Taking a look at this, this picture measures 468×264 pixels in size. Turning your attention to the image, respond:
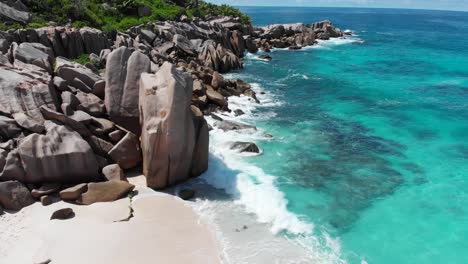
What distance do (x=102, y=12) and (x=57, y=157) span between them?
39.1m

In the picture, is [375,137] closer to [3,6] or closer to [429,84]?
[429,84]

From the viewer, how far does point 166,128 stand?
17812mm

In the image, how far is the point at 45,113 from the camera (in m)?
19.0

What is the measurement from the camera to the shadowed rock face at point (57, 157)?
1686cm

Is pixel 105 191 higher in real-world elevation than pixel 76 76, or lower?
lower

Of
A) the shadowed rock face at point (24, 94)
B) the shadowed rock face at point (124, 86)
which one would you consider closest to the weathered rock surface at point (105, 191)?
the shadowed rock face at point (124, 86)

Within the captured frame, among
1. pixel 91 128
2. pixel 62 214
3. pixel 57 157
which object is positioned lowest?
pixel 62 214

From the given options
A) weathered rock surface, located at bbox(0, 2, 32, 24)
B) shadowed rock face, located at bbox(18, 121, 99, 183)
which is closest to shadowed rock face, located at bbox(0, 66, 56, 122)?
shadowed rock face, located at bbox(18, 121, 99, 183)

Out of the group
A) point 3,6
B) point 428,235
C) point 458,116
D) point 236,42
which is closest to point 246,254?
point 428,235

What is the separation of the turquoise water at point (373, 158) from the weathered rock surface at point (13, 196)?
1127 cm

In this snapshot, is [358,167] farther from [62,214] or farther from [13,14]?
[13,14]

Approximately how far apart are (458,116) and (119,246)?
101 feet

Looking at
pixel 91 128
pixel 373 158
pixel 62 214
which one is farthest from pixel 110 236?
pixel 373 158

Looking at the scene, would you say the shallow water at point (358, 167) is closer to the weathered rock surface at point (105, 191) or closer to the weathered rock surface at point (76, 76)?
the weathered rock surface at point (105, 191)
